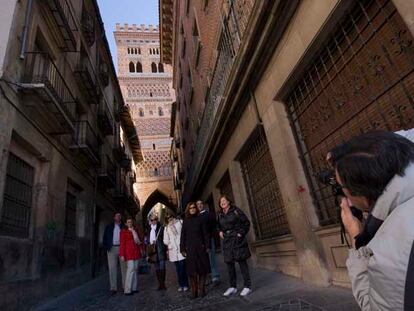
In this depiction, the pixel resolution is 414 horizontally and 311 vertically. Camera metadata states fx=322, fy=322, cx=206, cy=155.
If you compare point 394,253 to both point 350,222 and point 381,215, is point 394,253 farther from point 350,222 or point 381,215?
point 350,222

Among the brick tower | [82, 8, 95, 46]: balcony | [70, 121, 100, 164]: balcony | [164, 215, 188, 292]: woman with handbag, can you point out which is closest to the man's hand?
[164, 215, 188, 292]: woman with handbag

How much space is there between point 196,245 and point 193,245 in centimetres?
6

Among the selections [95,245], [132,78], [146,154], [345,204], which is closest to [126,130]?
[146,154]

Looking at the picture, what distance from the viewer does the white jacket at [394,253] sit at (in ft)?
2.92

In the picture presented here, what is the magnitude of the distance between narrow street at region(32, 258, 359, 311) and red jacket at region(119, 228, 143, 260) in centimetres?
83

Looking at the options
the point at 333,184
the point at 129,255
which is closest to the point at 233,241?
the point at 129,255

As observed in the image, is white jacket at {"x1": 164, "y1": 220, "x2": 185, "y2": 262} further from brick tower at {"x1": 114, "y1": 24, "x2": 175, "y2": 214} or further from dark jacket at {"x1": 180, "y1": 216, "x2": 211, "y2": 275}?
brick tower at {"x1": 114, "y1": 24, "x2": 175, "y2": 214}

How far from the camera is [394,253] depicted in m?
0.92

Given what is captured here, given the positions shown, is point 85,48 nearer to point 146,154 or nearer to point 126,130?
point 126,130

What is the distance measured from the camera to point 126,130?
80.4ft

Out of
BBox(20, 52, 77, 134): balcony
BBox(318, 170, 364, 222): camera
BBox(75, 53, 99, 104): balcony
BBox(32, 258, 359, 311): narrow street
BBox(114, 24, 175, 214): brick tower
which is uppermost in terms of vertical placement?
BBox(114, 24, 175, 214): brick tower

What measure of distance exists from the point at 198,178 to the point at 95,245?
16.5ft

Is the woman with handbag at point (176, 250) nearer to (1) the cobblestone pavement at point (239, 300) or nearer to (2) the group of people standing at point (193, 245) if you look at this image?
(2) the group of people standing at point (193, 245)

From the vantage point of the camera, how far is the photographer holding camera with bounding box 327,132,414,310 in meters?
0.91
